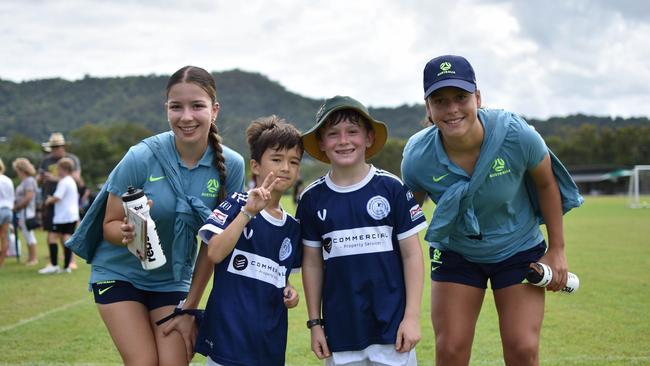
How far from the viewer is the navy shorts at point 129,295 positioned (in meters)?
4.15

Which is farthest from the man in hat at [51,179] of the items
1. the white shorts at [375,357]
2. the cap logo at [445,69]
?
the cap logo at [445,69]

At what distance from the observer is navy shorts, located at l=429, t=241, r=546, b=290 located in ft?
14.5

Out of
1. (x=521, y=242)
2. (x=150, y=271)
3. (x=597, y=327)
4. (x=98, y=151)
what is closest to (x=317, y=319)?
(x=150, y=271)

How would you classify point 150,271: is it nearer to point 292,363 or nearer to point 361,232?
point 361,232

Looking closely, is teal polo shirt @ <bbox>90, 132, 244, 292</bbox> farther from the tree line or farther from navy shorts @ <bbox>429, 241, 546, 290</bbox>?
the tree line

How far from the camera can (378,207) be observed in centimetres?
387

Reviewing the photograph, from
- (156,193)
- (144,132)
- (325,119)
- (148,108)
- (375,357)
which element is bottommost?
(375,357)

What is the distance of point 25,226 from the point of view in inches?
581

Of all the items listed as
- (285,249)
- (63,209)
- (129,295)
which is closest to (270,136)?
(285,249)

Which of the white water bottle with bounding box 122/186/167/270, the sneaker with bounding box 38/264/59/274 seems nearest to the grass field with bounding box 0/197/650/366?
the sneaker with bounding box 38/264/59/274

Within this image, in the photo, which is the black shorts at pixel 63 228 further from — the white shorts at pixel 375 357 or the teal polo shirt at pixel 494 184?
the white shorts at pixel 375 357

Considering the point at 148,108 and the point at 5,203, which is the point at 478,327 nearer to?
the point at 5,203

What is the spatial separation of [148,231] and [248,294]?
0.66 m

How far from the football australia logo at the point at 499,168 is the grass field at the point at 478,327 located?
2.68 metres
